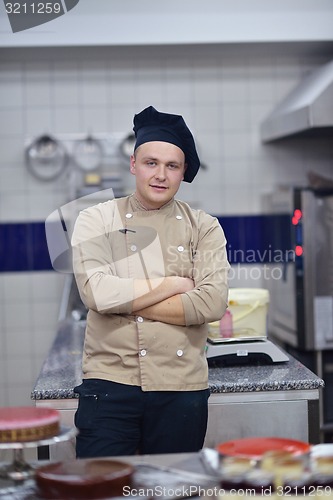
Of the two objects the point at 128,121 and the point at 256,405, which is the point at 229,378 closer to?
the point at 256,405

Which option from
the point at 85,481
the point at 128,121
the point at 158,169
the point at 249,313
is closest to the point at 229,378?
the point at 249,313

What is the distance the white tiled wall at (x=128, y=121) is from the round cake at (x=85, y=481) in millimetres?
3651

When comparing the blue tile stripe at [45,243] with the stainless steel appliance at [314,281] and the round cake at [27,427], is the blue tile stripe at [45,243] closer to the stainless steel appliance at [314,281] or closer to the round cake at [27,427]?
the stainless steel appliance at [314,281]

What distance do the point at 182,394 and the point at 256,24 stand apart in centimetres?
306

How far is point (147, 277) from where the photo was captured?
2.12 m

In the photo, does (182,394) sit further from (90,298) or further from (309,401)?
(309,401)

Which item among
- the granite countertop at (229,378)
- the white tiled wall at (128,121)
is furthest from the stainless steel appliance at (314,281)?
the granite countertop at (229,378)

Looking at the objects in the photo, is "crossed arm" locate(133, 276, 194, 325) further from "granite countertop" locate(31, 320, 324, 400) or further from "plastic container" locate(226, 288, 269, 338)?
"plastic container" locate(226, 288, 269, 338)

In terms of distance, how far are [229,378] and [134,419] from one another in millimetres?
608

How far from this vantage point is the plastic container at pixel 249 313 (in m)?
2.91

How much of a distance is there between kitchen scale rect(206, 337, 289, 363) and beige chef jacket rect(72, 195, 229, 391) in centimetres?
59

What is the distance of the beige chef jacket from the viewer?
6.73ft

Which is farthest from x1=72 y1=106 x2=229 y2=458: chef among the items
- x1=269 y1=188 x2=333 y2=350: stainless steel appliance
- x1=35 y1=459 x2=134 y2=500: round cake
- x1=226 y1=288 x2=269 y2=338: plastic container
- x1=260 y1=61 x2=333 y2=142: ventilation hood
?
x1=269 y1=188 x2=333 y2=350: stainless steel appliance

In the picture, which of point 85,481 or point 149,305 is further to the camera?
point 149,305
